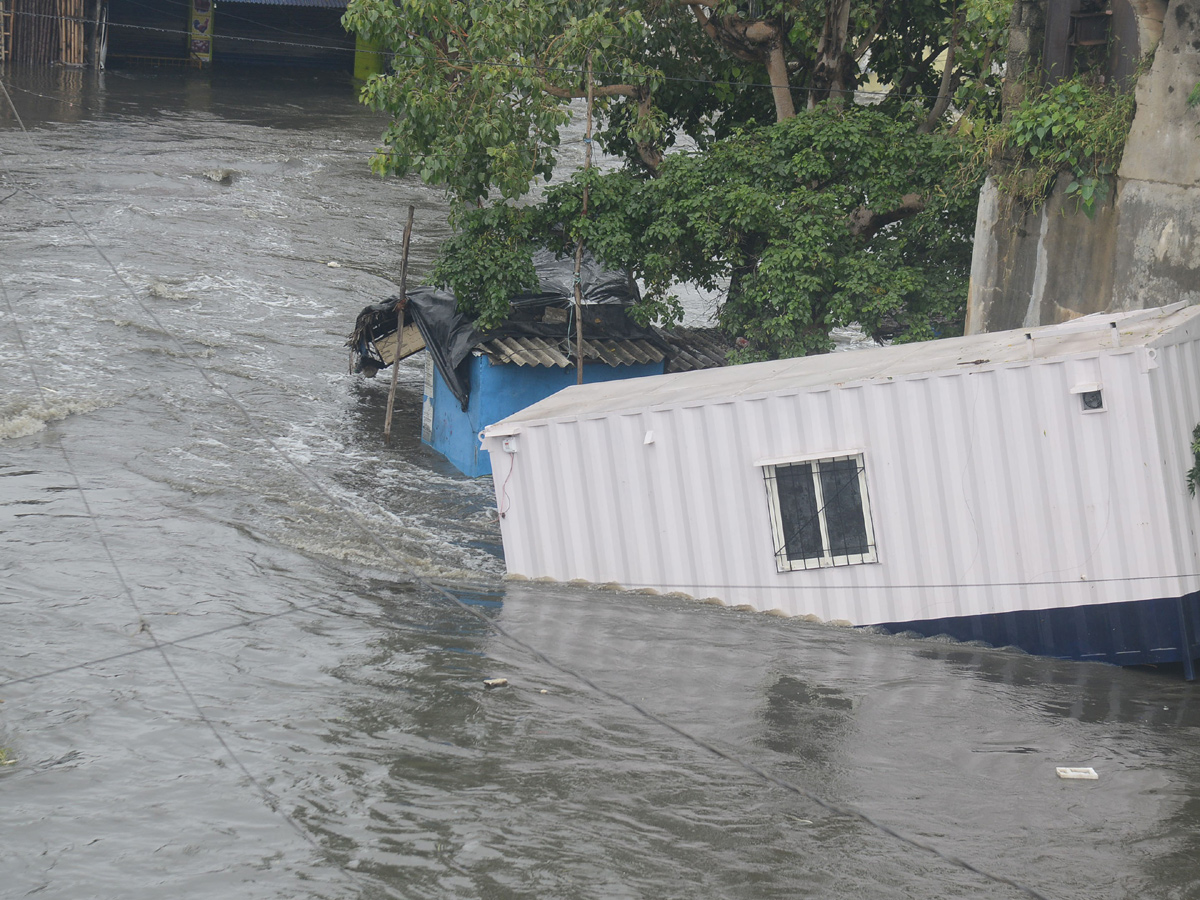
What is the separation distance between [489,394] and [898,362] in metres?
6.49

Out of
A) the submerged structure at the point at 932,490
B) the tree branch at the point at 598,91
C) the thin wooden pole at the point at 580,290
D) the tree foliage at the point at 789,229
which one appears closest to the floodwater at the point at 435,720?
the submerged structure at the point at 932,490

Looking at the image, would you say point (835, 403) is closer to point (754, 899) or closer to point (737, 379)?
point (737, 379)

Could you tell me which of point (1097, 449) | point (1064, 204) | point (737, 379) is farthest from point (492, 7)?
point (1097, 449)

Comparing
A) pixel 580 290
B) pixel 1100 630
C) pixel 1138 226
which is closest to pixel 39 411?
pixel 580 290

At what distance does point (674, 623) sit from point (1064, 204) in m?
5.70

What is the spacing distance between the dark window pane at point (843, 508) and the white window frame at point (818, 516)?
2 cm

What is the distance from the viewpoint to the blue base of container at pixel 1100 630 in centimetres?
878

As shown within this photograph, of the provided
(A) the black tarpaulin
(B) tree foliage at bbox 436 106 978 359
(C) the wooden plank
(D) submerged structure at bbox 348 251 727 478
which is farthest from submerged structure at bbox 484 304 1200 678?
(C) the wooden plank

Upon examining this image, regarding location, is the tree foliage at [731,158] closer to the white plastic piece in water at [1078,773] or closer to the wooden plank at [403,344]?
the wooden plank at [403,344]

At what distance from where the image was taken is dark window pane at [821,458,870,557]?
9.30 metres

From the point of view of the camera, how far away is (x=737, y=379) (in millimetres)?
10836

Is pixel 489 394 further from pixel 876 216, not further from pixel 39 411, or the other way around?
pixel 39 411

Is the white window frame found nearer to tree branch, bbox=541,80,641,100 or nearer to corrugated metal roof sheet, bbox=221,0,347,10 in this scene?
tree branch, bbox=541,80,641,100

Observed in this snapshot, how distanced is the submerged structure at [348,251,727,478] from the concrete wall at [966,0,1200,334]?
5239 millimetres
